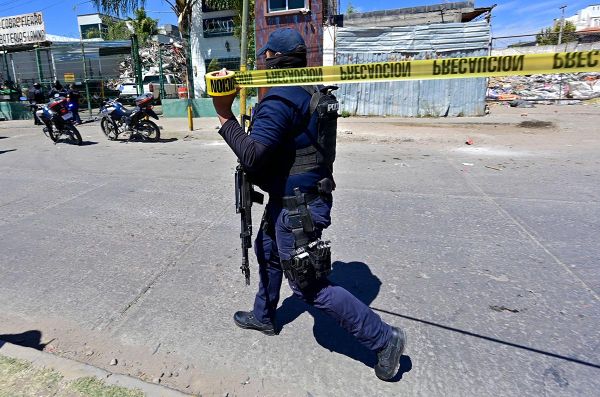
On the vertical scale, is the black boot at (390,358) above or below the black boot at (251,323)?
above

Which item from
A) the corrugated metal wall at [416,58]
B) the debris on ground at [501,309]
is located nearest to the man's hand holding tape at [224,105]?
the debris on ground at [501,309]

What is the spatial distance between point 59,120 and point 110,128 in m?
1.24

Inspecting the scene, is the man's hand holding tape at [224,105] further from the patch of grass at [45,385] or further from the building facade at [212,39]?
the building facade at [212,39]

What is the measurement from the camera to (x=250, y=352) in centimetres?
264

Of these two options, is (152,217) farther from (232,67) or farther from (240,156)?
(232,67)

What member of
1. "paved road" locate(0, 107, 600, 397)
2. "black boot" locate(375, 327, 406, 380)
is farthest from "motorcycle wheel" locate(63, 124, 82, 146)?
"black boot" locate(375, 327, 406, 380)

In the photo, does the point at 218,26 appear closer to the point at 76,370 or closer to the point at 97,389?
Answer: the point at 76,370

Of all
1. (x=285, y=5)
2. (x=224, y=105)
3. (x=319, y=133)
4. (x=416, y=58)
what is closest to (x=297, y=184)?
(x=319, y=133)

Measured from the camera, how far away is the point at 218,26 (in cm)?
2236

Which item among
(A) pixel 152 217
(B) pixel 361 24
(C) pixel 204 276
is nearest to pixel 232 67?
(B) pixel 361 24

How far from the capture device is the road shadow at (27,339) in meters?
2.75

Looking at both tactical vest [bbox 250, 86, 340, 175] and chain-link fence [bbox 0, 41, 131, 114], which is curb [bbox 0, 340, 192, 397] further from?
chain-link fence [bbox 0, 41, 131, 114]

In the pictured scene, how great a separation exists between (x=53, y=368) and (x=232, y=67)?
20060 mm

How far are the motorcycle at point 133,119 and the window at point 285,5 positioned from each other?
30.7ft
